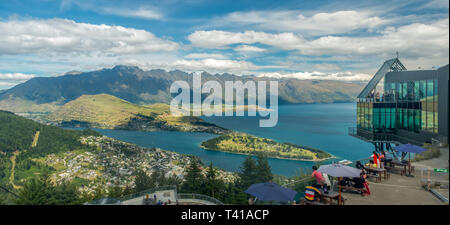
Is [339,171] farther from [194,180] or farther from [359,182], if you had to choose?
[194,180]

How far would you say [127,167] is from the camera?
107062 mm

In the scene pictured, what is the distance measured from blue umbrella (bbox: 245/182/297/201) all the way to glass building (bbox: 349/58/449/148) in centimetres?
1540

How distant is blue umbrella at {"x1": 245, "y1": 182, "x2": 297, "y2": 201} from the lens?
332 inches

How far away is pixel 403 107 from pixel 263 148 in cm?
11247

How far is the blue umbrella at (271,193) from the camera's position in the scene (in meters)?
8.45

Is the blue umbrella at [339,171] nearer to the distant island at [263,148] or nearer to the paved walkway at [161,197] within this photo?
the paved walkway at [161,197]

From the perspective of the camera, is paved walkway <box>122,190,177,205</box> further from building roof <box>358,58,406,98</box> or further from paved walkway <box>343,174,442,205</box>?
building roof <box>358,58,406,98</box>

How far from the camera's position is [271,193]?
866 cm

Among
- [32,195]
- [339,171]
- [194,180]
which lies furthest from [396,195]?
[32,195]

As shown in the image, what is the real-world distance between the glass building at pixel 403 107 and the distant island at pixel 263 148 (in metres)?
89.9

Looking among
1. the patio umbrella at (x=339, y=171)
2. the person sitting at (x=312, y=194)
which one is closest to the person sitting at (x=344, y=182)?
the patio umbrella at (x=339, y=171)

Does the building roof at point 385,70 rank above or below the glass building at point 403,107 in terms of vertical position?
above
